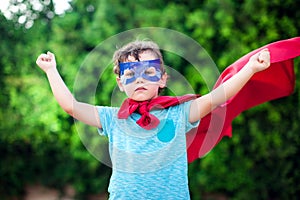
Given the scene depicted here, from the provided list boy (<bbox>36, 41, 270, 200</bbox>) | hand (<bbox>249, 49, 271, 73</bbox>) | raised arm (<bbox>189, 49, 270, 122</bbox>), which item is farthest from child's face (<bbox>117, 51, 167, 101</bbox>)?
hand (<bbox>249, 49, 271, 73</bbox>)

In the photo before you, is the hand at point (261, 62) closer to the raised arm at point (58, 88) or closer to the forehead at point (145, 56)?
the forehead at point (145, 56)

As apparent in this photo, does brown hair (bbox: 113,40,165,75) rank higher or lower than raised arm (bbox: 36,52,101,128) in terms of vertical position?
higher

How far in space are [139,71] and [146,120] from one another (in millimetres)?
211

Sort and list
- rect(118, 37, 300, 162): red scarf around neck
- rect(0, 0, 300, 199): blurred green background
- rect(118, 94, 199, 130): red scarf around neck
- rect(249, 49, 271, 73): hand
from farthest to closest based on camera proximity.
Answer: rect(0, 0, 300, 199): blurred green background
rect(118, 37, 300, 162): red scarf around neck
rect(118, 94, 199, 130): red scarf around neck
rect(249, 49, 271, 73): hand

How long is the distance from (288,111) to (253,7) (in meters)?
0.93

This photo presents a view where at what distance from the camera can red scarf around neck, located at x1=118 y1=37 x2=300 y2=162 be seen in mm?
2787

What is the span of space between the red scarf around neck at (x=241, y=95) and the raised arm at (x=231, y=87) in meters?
0.08

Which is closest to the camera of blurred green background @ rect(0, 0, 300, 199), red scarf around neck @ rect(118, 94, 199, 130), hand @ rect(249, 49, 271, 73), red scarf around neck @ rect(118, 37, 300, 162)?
hand @ rect(249, 49, 271, 73)

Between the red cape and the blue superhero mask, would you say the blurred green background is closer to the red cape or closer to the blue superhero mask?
the red cape

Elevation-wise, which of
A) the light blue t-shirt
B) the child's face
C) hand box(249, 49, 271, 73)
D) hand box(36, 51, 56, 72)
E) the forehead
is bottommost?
the light blue t-shirt

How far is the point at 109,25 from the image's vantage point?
4844 mm

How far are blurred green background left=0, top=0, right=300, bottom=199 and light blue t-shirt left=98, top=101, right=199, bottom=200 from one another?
7.94 ft

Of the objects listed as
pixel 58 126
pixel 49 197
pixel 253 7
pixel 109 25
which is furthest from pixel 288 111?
pixel 49 197

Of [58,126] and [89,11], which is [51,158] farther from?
[89,11]
